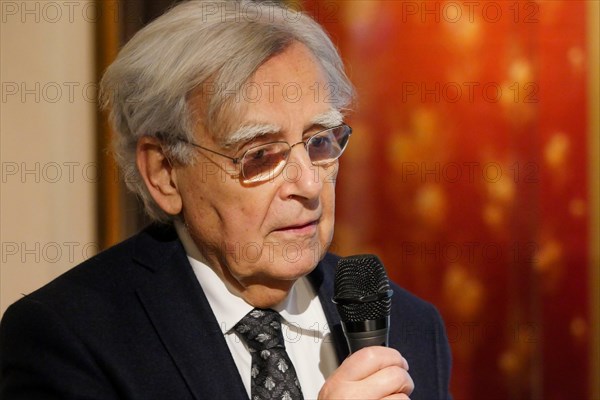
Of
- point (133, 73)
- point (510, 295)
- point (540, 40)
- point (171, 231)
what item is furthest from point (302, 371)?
point (540, 40)

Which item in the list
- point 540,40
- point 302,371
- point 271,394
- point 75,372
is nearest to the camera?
point 75,372

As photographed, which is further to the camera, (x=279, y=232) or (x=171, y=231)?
(x=171, y=231)

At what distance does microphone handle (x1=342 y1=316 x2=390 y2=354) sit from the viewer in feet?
4.12

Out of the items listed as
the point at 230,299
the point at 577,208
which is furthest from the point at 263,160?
the point at 577,208

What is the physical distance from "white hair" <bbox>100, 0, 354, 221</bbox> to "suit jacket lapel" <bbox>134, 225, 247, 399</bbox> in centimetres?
11

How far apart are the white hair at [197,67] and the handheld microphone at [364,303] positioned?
349 millimetres

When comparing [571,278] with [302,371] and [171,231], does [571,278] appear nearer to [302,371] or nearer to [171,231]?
[302,371]

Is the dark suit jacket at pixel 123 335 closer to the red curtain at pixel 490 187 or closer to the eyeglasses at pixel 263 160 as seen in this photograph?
the eyeglasses at pixel 263 160

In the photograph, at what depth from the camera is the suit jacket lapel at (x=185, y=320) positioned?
1.38 meters

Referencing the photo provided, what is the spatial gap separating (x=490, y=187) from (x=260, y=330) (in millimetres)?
926

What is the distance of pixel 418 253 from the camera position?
212 cm

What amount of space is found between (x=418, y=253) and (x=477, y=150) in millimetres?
321

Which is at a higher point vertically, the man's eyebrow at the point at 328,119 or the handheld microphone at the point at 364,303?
the man's eyebrow at the point at 328,119

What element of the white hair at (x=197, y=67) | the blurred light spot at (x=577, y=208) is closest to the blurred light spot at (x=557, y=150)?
the blurred light spot at (x=577, y=208)
